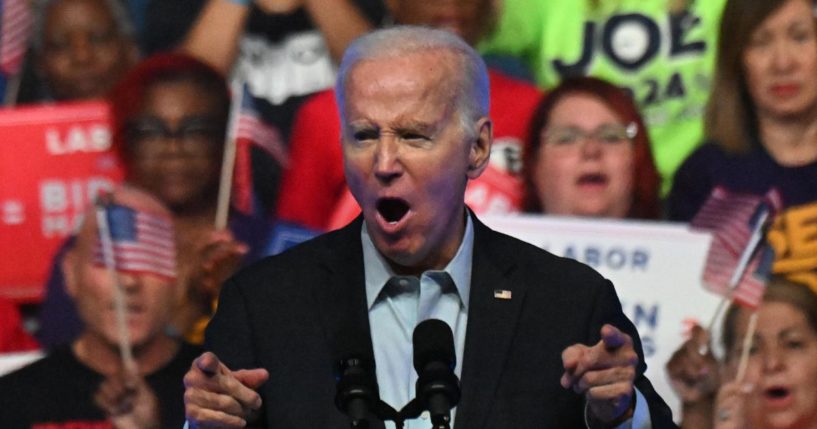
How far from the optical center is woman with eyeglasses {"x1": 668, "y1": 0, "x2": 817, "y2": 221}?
14.5 feet

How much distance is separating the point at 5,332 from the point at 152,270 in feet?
1.50

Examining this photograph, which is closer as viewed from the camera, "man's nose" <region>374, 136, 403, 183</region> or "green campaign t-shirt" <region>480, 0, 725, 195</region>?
"man's nose" <region>374, 136, 403, 183</region>

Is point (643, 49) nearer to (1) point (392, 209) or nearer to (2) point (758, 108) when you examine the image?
(2) point (758, 108)

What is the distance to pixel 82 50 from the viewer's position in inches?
197

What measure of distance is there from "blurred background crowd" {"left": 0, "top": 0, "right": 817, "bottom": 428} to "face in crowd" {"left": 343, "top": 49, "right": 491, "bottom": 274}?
5.93 ft

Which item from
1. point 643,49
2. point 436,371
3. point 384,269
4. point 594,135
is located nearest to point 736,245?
point 594,135

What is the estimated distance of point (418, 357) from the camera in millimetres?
2197

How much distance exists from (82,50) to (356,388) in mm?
3064

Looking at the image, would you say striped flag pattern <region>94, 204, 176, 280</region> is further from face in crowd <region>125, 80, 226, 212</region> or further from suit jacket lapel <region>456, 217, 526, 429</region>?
suit jacket lapel <region>456, 217, 526, 429</region>

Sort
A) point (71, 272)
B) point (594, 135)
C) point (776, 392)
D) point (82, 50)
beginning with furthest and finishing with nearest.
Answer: point (82, 50) → point (71, 272) → point (594, 135) → point (776, 392)

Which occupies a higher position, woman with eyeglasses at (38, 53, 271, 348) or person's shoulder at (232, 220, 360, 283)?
person's shoulder at (232, 220, 360, 283)

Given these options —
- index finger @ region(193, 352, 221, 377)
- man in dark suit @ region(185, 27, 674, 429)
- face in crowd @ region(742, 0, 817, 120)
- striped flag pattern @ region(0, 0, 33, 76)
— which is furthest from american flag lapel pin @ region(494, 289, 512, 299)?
striped flag pattern @ region(0, 0, 33, 76)

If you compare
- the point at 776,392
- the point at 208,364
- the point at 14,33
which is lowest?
the point at 776,392

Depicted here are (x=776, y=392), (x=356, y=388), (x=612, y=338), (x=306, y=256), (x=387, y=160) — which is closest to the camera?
(x=356, y=388)
